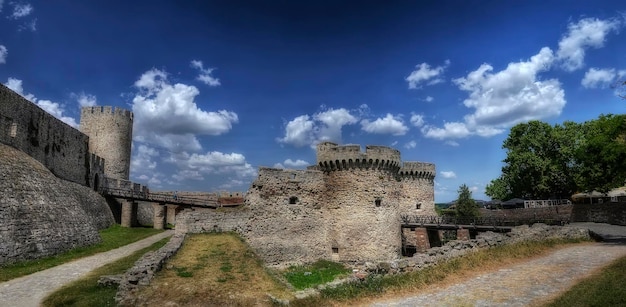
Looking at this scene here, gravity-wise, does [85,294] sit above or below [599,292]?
below

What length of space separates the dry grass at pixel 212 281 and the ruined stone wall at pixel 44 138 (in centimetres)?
1167

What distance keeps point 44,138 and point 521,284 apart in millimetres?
27976

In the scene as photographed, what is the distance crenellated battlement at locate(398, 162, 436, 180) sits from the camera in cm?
3866

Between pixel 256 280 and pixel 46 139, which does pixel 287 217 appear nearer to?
pixel 256 280

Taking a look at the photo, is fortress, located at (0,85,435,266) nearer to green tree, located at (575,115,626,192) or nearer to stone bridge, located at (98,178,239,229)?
stone bridge, located at (98,178,239,229)

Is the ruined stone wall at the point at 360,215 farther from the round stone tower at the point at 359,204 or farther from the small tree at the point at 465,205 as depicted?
the small tree at the point at 465,205

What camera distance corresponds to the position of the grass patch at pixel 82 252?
14.6 m

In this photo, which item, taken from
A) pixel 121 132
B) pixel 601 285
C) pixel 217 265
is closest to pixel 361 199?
pixel 217 265

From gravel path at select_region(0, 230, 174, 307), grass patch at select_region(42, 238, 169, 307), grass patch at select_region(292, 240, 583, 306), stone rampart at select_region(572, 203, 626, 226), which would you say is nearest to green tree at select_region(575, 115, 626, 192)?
grass patch at select_region(292, 240, 583, 306)

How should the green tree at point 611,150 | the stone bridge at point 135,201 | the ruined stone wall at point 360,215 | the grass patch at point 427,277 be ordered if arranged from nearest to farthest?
the grass patch at point 427,277, the green tree at point 611,150, the ruined stone wall at point 360,215, the stone bridge at point 135,201

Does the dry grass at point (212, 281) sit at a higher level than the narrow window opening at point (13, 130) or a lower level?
lower

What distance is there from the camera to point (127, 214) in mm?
31609

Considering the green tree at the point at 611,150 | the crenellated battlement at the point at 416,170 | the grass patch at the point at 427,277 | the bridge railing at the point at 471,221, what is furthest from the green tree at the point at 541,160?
the grass patch at the point at 427,277

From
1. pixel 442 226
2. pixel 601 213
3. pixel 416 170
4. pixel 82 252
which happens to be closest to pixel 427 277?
pixel 82 252
